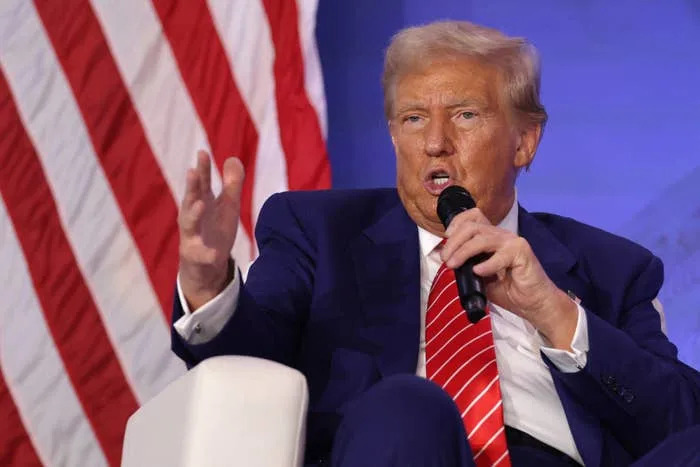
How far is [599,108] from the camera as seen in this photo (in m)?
2.17

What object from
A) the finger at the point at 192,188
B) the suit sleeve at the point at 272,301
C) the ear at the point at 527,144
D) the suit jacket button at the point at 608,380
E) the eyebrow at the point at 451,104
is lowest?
the suit jacket button at the point at 608,380

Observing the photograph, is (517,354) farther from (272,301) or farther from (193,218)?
(193,218)

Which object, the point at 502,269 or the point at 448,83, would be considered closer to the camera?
the point at 502,269

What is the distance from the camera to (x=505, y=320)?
56.2 inches

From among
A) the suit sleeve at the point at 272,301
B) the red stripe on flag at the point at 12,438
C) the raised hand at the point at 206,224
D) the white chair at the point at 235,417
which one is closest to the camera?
the white chair at the point at 235,417

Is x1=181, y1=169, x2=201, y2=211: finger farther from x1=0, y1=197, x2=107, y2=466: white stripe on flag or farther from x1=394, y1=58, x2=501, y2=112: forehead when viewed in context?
x1=0, y1=197, x2=107, y2=466: white stripe on flag

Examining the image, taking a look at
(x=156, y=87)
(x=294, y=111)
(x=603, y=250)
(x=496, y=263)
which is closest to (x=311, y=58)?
(x=294, y=111)

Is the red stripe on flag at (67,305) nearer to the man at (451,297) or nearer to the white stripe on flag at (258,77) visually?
the white stripe on flag at (258,77)

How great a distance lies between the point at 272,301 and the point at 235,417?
0.39 m

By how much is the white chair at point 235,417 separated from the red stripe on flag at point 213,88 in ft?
3.18

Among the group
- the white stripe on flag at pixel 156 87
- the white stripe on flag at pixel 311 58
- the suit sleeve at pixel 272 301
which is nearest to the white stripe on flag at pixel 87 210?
the white stripe on flag at pixel 156 87

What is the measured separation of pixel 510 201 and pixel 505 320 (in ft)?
0.71

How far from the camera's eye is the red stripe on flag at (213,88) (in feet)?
6.49

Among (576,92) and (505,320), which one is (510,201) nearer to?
(505,320)
